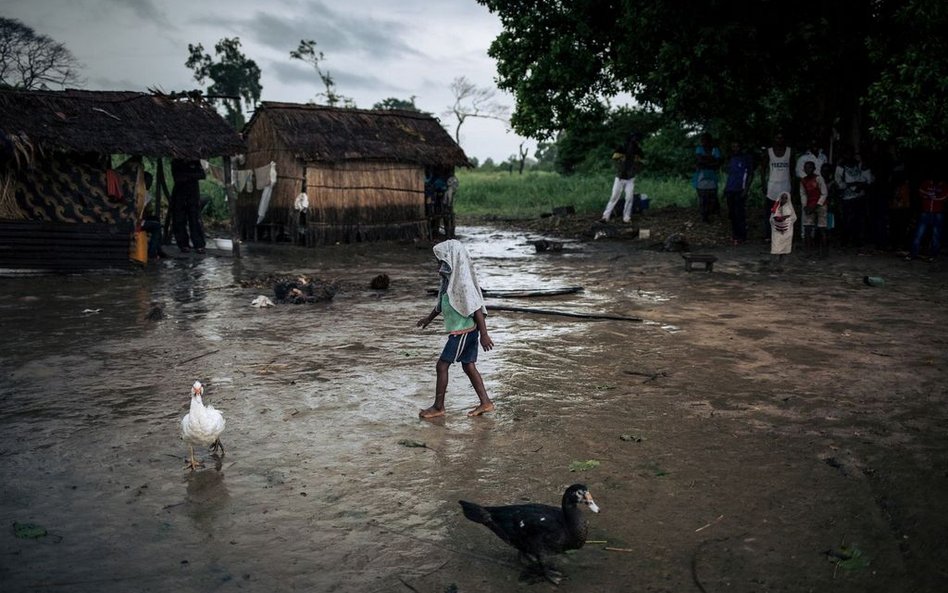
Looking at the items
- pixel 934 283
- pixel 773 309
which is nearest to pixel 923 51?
pixel 934 283

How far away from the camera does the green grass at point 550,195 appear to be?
86.4 ft

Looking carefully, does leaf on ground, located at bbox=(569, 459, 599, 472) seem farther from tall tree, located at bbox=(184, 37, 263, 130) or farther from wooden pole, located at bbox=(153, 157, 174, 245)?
tall tree, located at bbox=(184, 37, 263, 130)

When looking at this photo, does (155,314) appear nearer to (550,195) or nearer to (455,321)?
(455,321)

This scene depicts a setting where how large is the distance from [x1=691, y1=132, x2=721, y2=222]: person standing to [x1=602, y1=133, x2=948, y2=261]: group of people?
Result: 1707 mm

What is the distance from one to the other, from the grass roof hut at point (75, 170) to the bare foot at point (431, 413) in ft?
33.9

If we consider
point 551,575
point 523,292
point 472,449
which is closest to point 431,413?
point 472,449

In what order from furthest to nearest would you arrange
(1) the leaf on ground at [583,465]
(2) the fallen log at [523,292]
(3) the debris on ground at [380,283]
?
(3) the debris on ground at [380,283], (2) the fallen log at [523,292], (1) the leaf on ground at [583,465]

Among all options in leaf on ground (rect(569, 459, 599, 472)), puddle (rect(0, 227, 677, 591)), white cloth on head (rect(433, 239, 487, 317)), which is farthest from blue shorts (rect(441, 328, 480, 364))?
leaf on ground (rect(569, 459, 599, 472))

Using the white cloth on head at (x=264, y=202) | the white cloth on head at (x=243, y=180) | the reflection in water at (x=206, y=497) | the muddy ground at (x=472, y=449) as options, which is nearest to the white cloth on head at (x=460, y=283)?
the muddy ground at (x=472, y=449)

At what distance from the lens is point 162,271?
44.9 ft

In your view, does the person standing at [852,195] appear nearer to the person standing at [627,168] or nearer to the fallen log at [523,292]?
the person standing at [627,168]

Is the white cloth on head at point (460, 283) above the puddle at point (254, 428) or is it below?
above

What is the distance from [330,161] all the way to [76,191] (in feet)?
20.3

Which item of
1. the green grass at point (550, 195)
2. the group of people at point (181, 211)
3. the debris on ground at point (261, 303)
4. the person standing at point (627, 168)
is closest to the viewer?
the debris on ground at point (261, 303)
